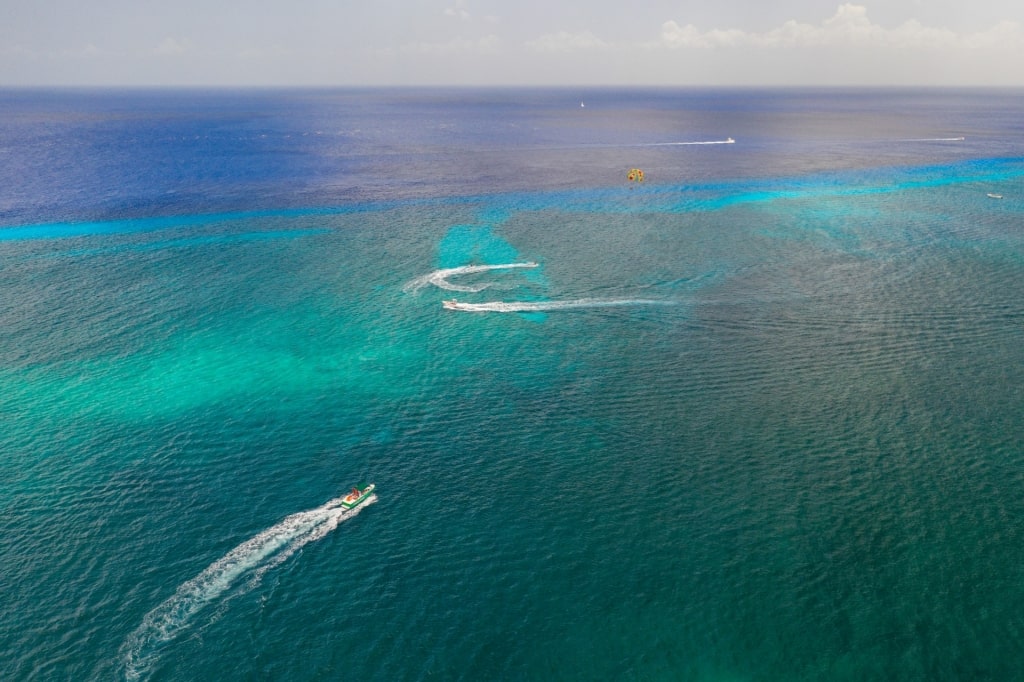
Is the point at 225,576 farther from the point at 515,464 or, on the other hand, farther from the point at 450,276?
the point at 450,276

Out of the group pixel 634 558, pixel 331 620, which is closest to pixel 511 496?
pixel 634 558

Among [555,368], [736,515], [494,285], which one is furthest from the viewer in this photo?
[494,285]

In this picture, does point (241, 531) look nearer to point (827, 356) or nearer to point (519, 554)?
point (519, 554)

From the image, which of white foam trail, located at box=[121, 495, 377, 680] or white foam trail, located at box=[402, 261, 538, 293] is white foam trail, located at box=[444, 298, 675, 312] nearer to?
white foam trail, located at box=[402, 261, 538, 293]

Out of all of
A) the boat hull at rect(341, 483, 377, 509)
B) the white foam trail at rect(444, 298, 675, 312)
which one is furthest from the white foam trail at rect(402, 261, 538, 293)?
the boat hull at rect(341, 483, 377, 509)

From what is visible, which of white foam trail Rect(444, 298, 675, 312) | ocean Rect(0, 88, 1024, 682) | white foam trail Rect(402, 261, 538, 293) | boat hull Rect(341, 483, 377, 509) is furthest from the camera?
white foam trail Rect(402, 261, 538, 293)

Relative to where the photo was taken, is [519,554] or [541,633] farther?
[519,554]

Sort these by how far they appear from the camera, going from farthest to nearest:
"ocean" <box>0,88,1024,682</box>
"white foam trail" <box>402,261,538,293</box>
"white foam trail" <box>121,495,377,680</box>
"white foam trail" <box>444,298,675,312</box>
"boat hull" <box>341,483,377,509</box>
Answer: "white foam trail" <box>402,261,538,293</box> → "white foam trail" <box>444,298,675,312</box> → "boat hull" <box>341,483,377,509</box> → "ocean" <box>0,88,1024,682</box> → "white foam trail" <box>121,495,377,680</box>
